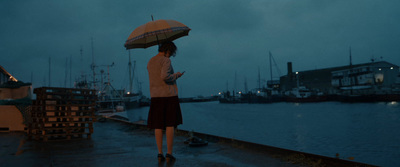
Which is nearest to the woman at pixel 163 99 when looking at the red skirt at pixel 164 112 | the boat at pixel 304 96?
the red skirt at pixel 164 112

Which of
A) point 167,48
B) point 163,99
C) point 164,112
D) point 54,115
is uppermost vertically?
point 167,48

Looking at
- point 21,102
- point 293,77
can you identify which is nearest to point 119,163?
point 21,102

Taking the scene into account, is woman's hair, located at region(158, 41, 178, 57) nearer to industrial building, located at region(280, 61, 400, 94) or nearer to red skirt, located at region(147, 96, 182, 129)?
red skirt, located at region(147, 96, 182, 129)

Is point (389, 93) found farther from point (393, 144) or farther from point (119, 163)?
point (119, 163)

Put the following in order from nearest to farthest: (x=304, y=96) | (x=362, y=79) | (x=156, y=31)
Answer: (x=156, y=31) < (x=362, y=79) < (x=304, y=96)

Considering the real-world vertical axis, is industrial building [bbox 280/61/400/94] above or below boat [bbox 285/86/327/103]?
above

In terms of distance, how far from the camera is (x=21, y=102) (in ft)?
35.5

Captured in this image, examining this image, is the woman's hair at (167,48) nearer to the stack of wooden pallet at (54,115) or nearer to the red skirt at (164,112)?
the red skirt at (164,112)

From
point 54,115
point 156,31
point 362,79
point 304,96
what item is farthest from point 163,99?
point 304,96

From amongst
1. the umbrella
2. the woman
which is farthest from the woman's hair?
the umbrella

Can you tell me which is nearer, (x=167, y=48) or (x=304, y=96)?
(x=167, y=48)

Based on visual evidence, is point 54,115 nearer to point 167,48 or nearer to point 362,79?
point 167,48

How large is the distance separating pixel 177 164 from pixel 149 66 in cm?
165

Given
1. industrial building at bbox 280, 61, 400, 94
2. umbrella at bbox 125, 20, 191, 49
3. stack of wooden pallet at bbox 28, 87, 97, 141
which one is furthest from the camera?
industrial building at bbox 280, 61, 400, 94
